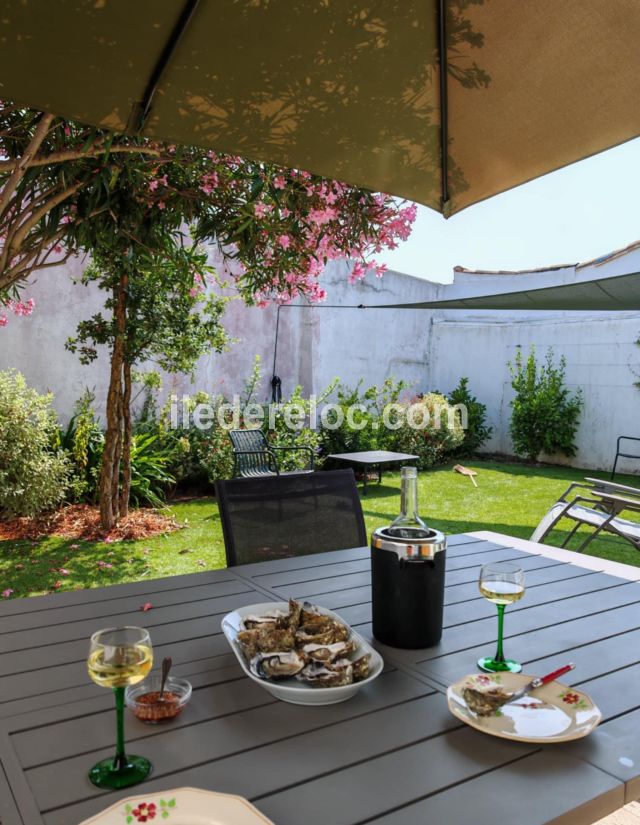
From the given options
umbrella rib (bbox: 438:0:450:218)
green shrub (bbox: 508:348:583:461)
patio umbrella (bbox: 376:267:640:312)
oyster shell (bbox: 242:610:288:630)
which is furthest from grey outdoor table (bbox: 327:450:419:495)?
oyster shell (bbox: 242:610:288:630)

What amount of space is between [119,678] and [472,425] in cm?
978

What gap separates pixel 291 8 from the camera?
1.18m

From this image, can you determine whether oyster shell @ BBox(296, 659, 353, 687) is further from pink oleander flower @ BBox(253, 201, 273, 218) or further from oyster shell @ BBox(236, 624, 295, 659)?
pink oleander flower @ BBox(253, 201, 273, 218)

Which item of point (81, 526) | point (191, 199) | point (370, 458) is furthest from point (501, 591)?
point (370, 458)

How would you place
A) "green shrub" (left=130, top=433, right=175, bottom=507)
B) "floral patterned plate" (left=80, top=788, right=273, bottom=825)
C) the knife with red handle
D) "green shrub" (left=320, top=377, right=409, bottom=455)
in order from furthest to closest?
"green shrub" (left=320, top=377, right=409, bottom=455)
"green shrub" (left=130, top=433, right=175, bottom=507)
the knife with red handle
"floral patterned plate" (left=80, top=788, right=273, bottom=825)

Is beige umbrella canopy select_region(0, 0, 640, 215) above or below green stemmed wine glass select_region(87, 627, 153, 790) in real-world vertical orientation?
above

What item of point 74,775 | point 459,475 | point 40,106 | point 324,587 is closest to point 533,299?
point 459,475

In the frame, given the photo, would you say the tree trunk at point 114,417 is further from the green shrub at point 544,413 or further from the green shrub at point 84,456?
the green shrub at point 544,413

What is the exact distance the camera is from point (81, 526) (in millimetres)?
5219

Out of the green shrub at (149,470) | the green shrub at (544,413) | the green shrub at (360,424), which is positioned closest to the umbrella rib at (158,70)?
the green shrub at (149,470)

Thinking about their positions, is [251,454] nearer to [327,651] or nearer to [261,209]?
[261,209]

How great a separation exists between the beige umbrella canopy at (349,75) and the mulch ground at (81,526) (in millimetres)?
4100

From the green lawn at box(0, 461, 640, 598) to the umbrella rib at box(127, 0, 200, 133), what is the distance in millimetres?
3195

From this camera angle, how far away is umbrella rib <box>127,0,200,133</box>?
1.19 metres
